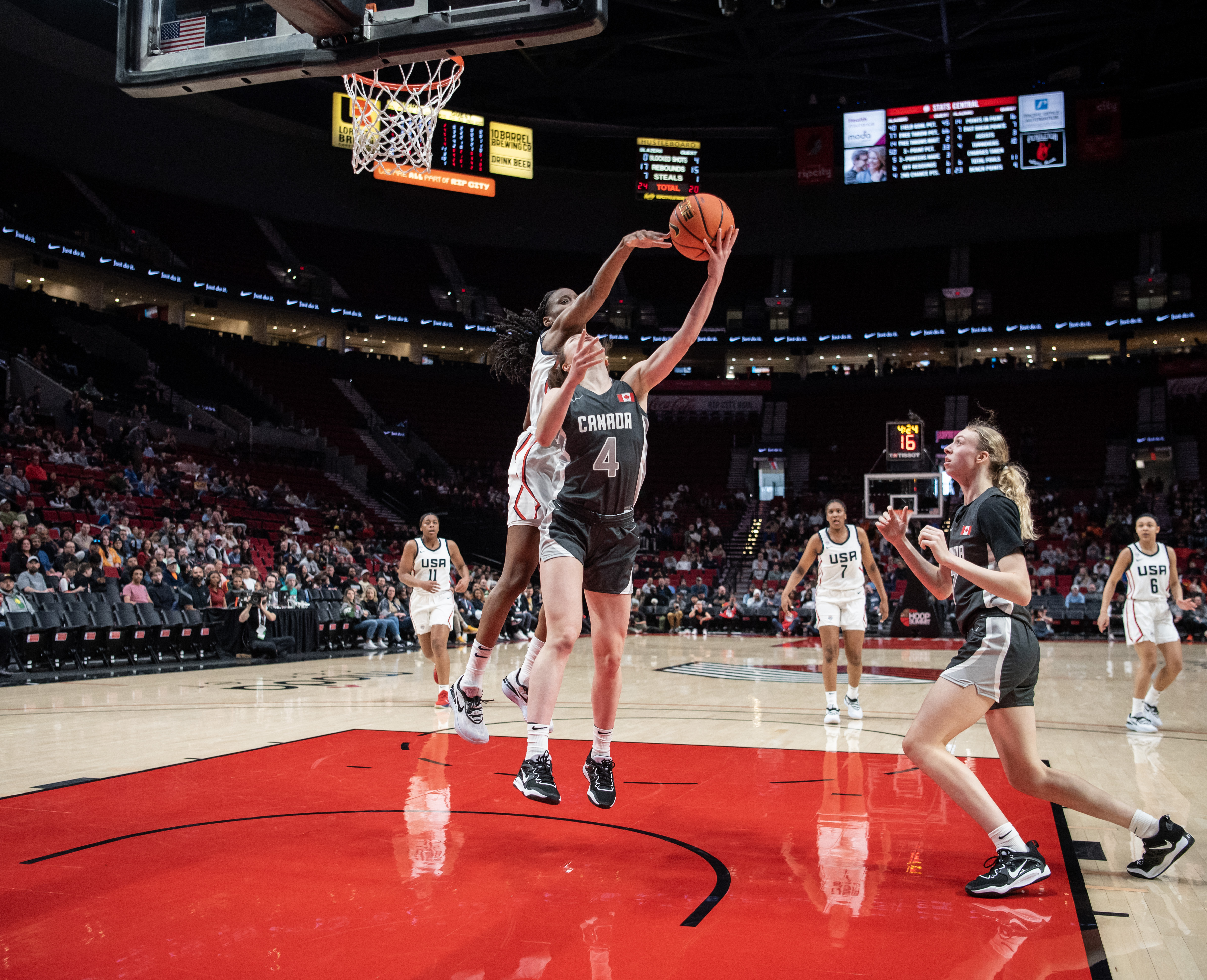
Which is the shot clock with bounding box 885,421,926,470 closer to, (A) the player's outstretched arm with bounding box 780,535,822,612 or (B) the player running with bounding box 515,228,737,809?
(A) the player's outstretched arm with bounding box 780,535,822,612

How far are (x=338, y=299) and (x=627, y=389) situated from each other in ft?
94.0

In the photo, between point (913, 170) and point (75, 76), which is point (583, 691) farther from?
point (75, 76)

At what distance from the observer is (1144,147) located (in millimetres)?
33781

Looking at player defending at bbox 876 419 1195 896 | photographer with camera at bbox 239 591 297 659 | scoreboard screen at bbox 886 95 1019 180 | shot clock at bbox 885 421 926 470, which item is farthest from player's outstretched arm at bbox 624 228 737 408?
scoreboard screen at bbox 886 95 1019 180

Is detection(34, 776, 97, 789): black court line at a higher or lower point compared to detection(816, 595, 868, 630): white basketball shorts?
lower

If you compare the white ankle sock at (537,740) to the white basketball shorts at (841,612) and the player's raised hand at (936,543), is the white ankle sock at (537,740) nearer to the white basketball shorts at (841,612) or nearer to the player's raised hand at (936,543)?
the player's raised hand at (936,543)

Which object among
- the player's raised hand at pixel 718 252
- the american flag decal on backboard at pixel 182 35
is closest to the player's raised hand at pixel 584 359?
the player's raised hand at pixel 718 252

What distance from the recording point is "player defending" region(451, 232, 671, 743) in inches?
188

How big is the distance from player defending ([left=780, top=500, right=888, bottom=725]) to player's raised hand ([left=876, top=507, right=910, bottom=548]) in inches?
174

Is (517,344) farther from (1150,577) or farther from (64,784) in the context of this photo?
(1150,577)

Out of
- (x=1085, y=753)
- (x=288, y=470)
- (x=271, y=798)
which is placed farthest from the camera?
(x=288, y=470)

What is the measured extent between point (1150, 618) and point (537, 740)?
19.4ft

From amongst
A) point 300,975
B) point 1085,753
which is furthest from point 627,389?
point 1085,753

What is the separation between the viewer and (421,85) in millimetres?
8359
